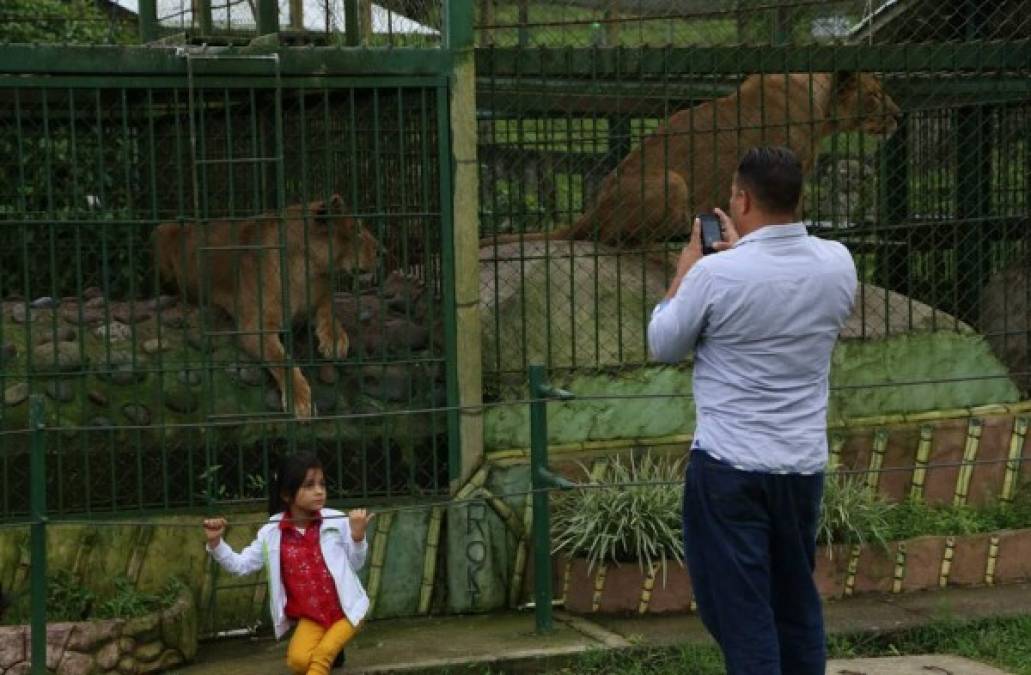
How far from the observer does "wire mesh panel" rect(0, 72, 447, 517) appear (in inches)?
288

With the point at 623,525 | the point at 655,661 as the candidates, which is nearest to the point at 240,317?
the point at 623,525

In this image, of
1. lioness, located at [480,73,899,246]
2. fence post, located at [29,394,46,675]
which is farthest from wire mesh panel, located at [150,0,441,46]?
fence post, located at [29,394,46,675]

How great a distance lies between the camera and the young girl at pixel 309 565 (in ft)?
21.1

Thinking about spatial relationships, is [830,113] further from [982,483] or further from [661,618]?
[661,618]

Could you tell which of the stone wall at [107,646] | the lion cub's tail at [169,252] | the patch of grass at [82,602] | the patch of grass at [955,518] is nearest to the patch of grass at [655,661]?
the patch of grass at [955,518]

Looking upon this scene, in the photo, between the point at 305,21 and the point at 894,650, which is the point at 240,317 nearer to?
the point at 305,21

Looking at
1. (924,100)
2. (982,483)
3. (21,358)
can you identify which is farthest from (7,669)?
(924,100)

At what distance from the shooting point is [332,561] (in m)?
6.46

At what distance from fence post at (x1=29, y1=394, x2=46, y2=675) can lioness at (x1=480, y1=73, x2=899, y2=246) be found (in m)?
2.72

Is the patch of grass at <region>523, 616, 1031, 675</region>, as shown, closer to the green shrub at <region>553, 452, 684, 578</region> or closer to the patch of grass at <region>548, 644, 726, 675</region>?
the patch of grass at <region>548, 644, 726, 675</region>

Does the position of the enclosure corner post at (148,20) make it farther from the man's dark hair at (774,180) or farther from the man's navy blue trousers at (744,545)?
the man's navy blue trousers at (744,545)

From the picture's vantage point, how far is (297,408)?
7613mm

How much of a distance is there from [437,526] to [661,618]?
1124mm

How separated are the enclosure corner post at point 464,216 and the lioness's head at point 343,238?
17.3 inches
